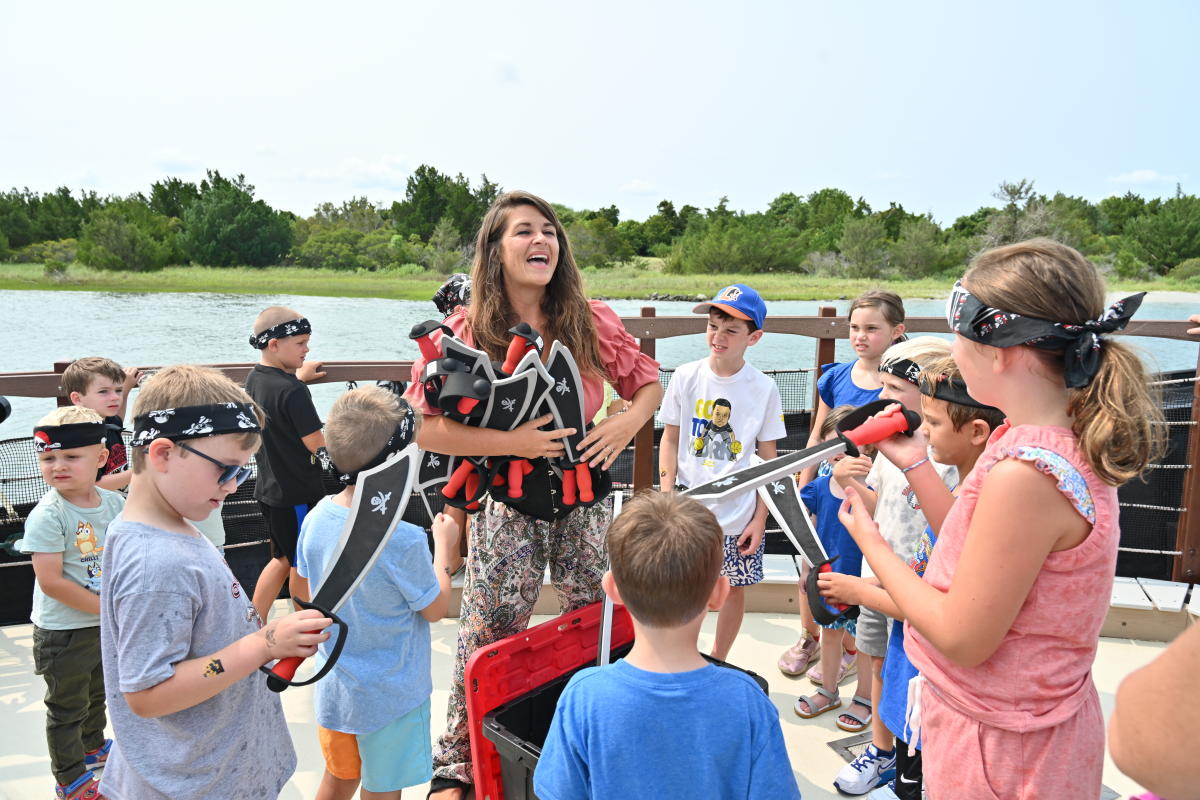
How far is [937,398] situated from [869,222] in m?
23.4

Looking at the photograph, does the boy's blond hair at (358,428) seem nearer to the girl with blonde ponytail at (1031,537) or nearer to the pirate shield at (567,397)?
the pirate shield at (567,397)

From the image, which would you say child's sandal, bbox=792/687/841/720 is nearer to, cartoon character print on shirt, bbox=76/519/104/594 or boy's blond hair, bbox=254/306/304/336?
cartoon character print on shirt, bbox=76/519/104/594

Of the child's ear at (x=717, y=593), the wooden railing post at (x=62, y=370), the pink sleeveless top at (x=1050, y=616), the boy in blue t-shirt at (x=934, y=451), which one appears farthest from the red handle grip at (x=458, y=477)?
the wooden railing post at (x=62, y=370)

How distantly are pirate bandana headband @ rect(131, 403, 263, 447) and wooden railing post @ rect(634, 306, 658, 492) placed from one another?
2462 millimetres

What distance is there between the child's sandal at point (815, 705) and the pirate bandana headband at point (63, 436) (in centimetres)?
270

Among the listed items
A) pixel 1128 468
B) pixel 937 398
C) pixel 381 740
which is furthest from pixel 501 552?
pixel 1128 468

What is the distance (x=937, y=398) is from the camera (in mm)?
1816

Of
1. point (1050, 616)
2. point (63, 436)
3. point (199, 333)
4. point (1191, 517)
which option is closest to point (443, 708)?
point (63, 436)

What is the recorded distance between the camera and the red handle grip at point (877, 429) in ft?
5.33

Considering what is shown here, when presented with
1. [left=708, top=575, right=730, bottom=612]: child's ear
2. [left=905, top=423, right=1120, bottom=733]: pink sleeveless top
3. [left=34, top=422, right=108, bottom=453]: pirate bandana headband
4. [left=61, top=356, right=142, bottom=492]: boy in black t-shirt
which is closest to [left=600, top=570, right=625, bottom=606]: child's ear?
[left=708, top=575, right=730, bottom=612]: child's ear

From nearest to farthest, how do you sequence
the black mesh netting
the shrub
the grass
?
the black mesh netting, the grass, the shrub

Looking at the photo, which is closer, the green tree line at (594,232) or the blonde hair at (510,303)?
the blonde hair at (510,303)

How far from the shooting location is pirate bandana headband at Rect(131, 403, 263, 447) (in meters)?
1.43

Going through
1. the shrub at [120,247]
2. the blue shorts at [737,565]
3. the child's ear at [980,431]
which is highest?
the shrub at [120,247]
